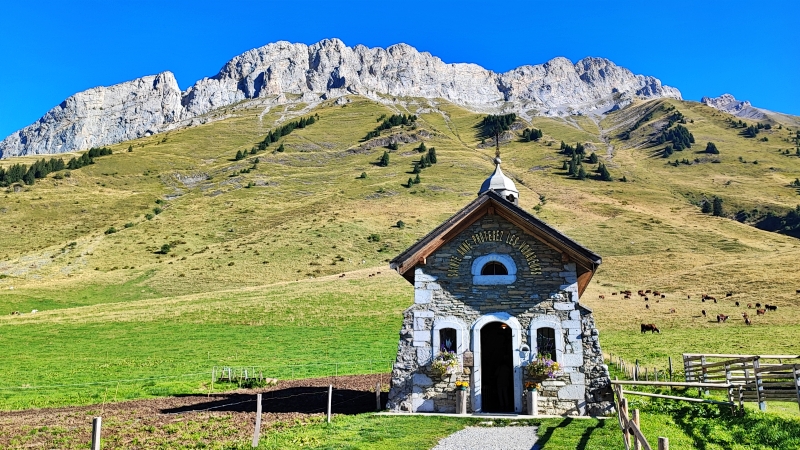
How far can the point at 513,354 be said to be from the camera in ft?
64.2

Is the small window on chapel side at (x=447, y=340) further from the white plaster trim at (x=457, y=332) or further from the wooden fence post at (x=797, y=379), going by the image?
the wooden fence post at (x=797, y=379)

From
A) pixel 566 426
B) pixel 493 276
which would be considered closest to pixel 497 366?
pixel 493 276

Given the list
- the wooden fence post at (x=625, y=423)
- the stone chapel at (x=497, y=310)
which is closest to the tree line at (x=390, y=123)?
the stone chapel at (x=497, y=310)

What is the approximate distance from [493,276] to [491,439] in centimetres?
634

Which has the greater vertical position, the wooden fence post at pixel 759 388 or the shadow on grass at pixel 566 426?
the wooden fence post at pixel 759 388

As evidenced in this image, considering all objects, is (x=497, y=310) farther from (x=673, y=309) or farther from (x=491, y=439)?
(x=673, y=309)

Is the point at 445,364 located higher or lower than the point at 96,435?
higher

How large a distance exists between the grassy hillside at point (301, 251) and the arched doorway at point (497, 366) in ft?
44.9

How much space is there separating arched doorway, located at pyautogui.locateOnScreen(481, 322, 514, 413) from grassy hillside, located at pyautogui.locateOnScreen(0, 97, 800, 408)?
44.9ft

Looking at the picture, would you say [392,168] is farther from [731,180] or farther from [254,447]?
[254,447]

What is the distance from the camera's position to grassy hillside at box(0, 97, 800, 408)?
3972 centimetres

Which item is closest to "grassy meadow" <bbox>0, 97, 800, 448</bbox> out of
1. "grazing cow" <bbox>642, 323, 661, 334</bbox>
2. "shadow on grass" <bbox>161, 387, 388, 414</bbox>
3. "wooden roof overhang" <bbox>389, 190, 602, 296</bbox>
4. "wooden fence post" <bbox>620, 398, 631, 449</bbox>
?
"grazing cow" <bbox>642, 323, 661, 334</bbox>

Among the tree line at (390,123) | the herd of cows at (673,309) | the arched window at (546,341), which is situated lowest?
the arched window at (546,341)

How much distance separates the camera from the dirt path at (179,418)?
50.5 ft
